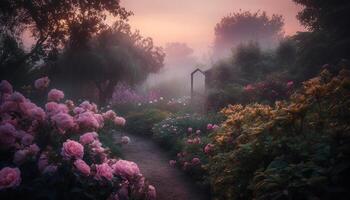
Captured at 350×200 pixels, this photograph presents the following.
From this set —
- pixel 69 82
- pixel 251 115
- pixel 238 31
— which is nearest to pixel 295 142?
pixel 251 115

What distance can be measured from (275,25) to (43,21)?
2157 inches

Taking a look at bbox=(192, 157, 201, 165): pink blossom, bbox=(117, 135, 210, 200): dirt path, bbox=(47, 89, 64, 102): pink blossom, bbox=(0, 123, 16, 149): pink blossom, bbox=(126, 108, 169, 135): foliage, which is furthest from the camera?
bbox=(126, 108, 169, 135): foliage

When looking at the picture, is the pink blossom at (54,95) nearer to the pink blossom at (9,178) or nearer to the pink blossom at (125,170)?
the pink blossom at (125,170)

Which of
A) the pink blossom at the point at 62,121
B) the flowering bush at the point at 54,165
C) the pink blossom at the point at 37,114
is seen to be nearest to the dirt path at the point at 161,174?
the flowering bush at the point at 54,165

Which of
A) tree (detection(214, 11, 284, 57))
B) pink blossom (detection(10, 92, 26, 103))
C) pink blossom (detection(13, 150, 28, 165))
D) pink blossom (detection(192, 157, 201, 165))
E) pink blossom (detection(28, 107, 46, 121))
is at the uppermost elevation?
tree (detection(214, 11, 284, 57))

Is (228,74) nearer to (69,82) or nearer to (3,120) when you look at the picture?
(69,82)

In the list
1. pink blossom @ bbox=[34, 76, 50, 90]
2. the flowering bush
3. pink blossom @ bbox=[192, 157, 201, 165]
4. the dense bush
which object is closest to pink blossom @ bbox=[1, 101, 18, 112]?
the flowering bush

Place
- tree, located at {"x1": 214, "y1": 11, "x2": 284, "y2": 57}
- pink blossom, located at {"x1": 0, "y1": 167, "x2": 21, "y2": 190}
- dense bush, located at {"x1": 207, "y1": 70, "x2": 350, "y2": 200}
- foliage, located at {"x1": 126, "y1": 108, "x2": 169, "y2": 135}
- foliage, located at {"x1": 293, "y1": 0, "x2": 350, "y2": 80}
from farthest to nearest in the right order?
tree, located at {"x1": 214, "y1": 11, "x2": 284, "y2": 57} → foliage, located at {"x1": 126, "y1": 108, "x2": 169, "y2": 135} → foliage, located at {"x1": 293, "y1": 0, "x2": 350, "y2": 80} → pink blossom, located at {"x1": 0, "y1": 167, "x2": 21, "y2": 190} → dense bush, located at {"x1": 207, "y1": 70, "x2": 350, "y2": 200}

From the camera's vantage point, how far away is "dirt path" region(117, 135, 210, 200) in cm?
729

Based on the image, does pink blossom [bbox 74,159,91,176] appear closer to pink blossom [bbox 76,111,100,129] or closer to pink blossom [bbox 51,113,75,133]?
pink blossom [bbox 51,113,75,133]

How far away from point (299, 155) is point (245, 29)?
6107 centimetres

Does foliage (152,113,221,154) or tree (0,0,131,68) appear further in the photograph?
tree (0,0,131,68)

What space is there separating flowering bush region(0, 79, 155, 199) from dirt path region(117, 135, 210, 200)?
277 cm

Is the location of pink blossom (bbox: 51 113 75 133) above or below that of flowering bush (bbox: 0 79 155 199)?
above
